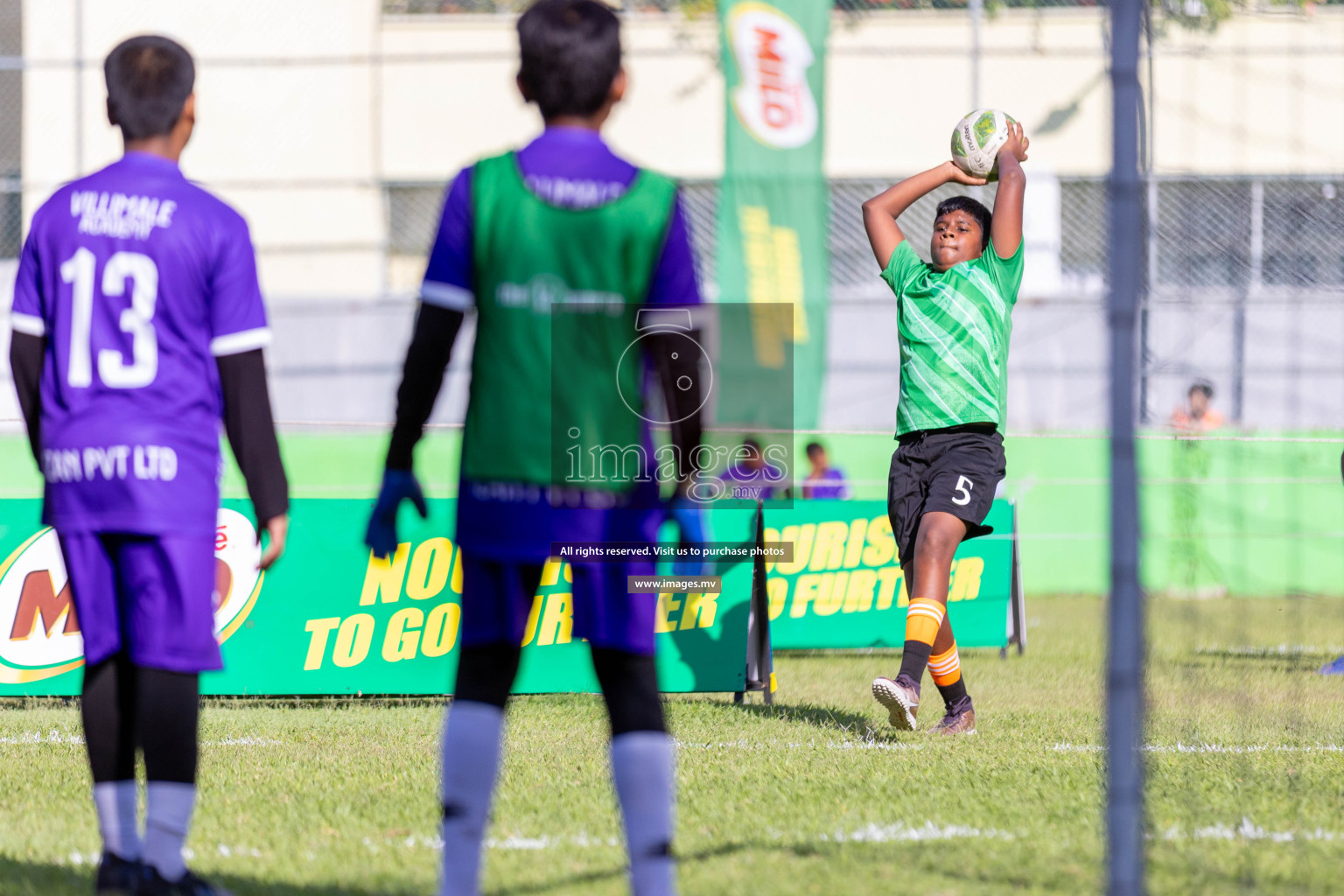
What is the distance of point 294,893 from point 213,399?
1.11 m

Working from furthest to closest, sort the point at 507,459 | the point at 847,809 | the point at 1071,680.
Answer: the point at 1071,680 < the point at 847,809 < the point at 507,459

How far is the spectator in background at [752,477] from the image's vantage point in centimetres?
988

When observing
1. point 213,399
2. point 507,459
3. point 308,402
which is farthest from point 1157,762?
point 308,402

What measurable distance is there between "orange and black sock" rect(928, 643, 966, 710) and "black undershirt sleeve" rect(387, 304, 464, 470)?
3.29 meters

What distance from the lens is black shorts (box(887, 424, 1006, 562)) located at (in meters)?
5.61

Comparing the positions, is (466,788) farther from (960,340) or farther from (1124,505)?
(960,340)

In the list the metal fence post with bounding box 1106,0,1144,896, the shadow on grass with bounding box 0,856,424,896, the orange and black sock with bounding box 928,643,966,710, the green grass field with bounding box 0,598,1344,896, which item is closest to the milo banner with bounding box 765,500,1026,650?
the green grass field with bounding box 0,598,1344,896

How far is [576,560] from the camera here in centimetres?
296

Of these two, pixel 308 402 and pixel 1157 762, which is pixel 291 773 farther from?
pixel 308 402

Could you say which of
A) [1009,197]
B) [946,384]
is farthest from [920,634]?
[1009,197]

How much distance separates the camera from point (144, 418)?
123 inches

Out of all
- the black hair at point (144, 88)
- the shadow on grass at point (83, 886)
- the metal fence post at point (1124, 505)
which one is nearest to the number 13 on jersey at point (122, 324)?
the black hair at point (144, 88)

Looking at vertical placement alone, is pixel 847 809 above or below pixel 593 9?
below

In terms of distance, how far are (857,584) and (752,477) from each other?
202 cm
